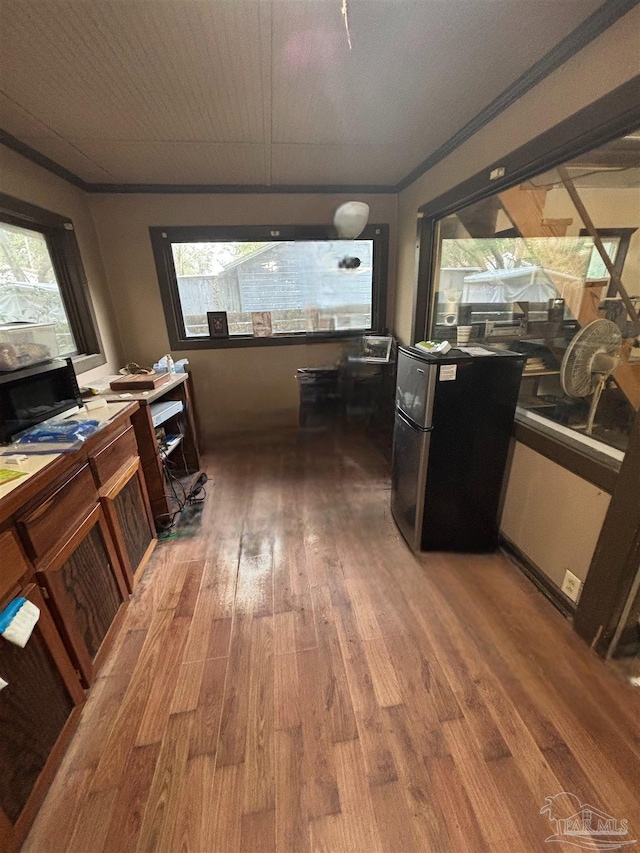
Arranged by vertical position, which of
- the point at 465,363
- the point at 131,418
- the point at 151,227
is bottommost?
the point at 131,418

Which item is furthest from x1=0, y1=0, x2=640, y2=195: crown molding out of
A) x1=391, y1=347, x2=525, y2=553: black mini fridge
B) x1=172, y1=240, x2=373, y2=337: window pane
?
x1=391, y1=347, x2=525, y2=553: black mini fridge

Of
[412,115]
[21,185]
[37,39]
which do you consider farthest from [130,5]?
[21,185]

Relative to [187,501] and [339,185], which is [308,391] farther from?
[339,185]

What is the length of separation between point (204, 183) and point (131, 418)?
199 cm

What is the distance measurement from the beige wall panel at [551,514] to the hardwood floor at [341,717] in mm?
184

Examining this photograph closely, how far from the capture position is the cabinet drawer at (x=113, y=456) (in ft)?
4.48

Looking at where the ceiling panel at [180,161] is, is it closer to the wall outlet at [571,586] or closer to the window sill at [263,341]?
the window sill at [263,341]

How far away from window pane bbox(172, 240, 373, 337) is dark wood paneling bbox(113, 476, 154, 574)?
1.76 metres

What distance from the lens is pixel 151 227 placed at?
2.68m

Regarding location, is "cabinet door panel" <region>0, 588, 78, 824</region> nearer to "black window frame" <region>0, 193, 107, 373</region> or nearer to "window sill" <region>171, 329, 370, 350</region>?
"black window frame" <region>0, 193, 107, 373</region>

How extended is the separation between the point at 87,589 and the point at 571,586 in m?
1.96

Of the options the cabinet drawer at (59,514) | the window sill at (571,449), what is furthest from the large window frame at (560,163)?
the cabinet drawer at (59,514)

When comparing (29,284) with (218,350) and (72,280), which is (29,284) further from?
(218,350)

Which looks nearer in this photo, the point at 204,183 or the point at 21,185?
the point at 21,185
